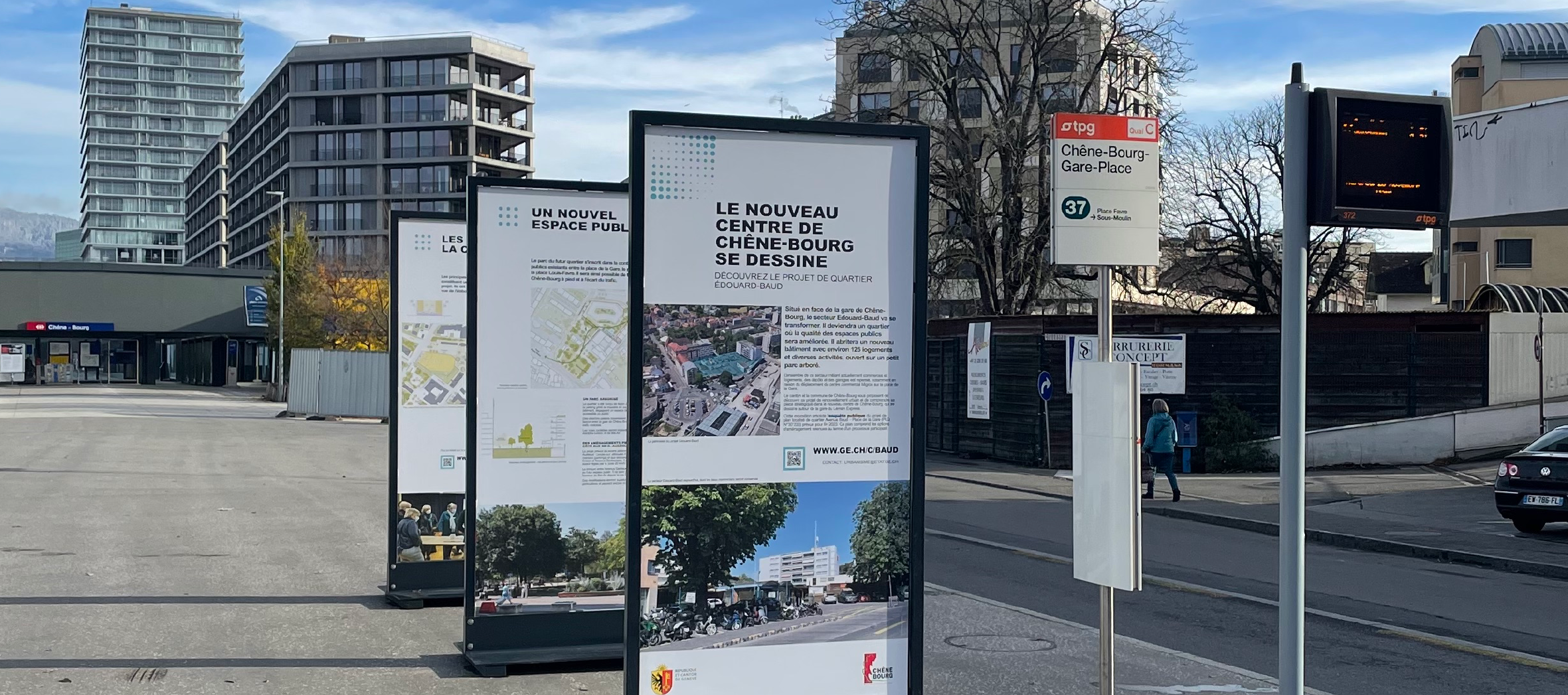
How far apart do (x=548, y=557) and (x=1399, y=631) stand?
20.5 feet

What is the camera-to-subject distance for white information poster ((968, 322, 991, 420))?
1081 inches

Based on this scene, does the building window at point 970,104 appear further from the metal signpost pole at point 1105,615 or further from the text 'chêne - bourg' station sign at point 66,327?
the text 'chêne - bourg' station sign at point 66,327

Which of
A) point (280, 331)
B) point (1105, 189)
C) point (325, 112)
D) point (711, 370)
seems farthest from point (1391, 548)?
point (325, 112)

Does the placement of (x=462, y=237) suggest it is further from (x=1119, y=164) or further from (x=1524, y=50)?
(x=1524, y=50)

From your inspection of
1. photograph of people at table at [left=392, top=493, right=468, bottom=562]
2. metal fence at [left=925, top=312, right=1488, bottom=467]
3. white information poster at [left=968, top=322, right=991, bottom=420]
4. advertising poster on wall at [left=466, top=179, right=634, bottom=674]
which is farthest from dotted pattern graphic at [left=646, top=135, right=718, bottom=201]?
white information poster at [left=968, top=322, right=991, bottom=420]

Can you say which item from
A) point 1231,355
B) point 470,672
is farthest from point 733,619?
point 1231,355

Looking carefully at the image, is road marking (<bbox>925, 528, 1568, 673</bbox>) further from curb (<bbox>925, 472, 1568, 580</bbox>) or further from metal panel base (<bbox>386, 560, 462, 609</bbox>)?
metal panel base (<bbox>386, 560, 462, 609</bbox>)

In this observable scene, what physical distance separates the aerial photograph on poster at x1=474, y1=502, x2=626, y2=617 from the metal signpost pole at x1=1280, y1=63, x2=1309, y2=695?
160 inches

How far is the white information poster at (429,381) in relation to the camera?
31.4 feet

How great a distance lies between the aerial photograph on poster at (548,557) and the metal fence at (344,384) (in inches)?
1431

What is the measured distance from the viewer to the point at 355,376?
4325 cm

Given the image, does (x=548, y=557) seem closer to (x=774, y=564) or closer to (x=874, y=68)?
(x=774, y=564)

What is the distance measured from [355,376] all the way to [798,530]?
40302 mm

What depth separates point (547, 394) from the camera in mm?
7887
